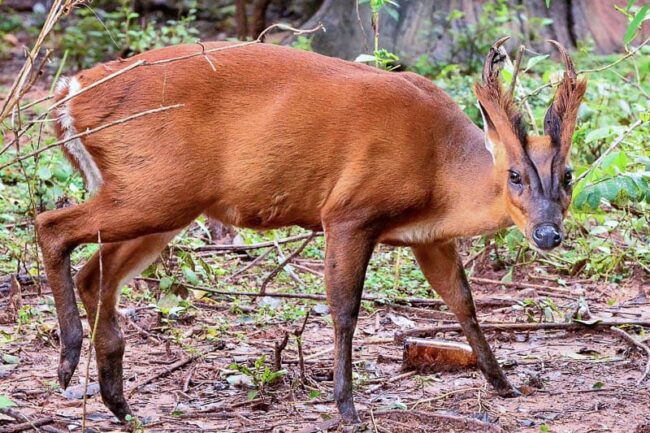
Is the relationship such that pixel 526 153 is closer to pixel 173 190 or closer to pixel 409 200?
pixel 409 200

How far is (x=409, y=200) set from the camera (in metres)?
5.27

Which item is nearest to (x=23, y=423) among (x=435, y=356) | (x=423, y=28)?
(x=435, y=356)

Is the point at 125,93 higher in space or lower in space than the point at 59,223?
higher

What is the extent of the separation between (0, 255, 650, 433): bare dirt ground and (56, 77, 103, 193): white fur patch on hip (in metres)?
1.11

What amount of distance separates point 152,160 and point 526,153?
5.92ft

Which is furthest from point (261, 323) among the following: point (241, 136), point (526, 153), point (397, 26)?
point (397, 26)

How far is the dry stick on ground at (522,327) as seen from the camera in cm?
641

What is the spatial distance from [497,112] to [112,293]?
2145mm

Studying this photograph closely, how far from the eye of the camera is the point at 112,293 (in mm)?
5461

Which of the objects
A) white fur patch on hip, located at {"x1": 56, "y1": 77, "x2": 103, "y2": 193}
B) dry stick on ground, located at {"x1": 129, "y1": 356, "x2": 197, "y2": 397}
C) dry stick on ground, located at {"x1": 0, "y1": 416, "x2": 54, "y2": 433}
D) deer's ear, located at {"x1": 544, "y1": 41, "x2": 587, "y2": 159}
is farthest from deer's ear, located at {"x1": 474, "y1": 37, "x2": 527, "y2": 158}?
dry stick on ground, located at {"x1": 0, "y1": 416, "x2": 54, "y2": 433}

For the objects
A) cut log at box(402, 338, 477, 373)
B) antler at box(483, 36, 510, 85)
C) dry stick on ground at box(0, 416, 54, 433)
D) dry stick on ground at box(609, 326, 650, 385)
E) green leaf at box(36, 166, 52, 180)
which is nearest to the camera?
dry stick on ground at box(0, 416, 54, 433)

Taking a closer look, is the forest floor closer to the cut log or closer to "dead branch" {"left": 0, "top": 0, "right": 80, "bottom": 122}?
the cut log

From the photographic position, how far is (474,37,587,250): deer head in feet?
16.4

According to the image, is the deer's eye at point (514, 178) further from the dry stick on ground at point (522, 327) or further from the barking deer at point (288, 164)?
the dry stick on ground at point (522, 327)
